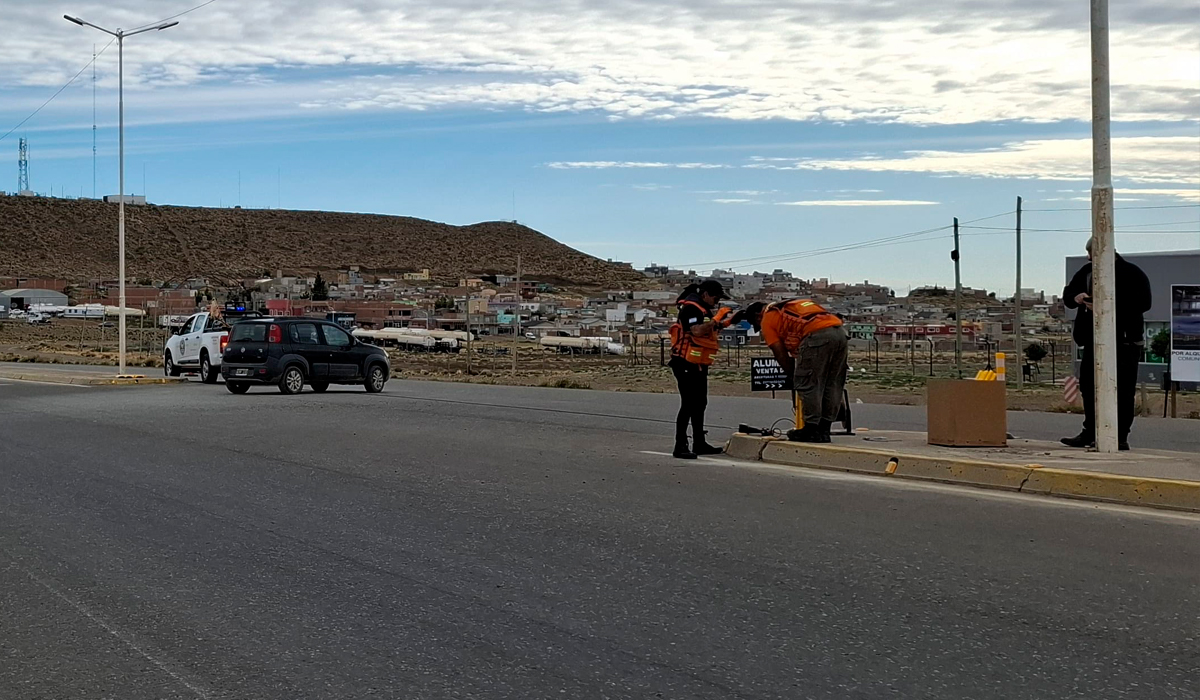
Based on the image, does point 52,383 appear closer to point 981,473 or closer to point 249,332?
point 249,332

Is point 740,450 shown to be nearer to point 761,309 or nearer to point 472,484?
point 761,309

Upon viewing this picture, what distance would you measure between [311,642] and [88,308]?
10021cm

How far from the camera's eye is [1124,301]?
11.2 metres

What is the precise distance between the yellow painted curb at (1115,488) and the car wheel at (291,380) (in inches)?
655

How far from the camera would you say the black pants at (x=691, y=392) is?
1193 centimetres

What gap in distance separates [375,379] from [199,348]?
777cm

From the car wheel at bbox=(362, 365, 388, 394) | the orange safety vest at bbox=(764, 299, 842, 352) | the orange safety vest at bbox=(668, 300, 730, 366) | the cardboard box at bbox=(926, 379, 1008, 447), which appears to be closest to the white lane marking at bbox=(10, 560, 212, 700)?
the orange safety vest at bbox=(668, 300, 730, 366)

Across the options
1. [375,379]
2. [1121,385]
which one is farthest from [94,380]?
[1121,385]

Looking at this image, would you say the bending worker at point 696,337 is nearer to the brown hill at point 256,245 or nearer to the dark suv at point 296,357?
the dark suv at point 296,357

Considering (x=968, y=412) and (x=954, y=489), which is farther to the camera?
(x=968, y=412)

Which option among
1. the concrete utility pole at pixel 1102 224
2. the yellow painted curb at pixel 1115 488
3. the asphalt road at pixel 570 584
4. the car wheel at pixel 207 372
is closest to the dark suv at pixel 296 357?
the car wheel at pixel 207 372

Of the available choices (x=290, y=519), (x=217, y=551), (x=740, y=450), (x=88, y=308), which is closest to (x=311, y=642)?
(x=217, y=551)

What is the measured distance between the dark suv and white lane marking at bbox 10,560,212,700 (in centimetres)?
1585

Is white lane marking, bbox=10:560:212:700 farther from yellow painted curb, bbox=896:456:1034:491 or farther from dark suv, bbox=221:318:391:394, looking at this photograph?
dark suv, bbox=221:318:391:394
